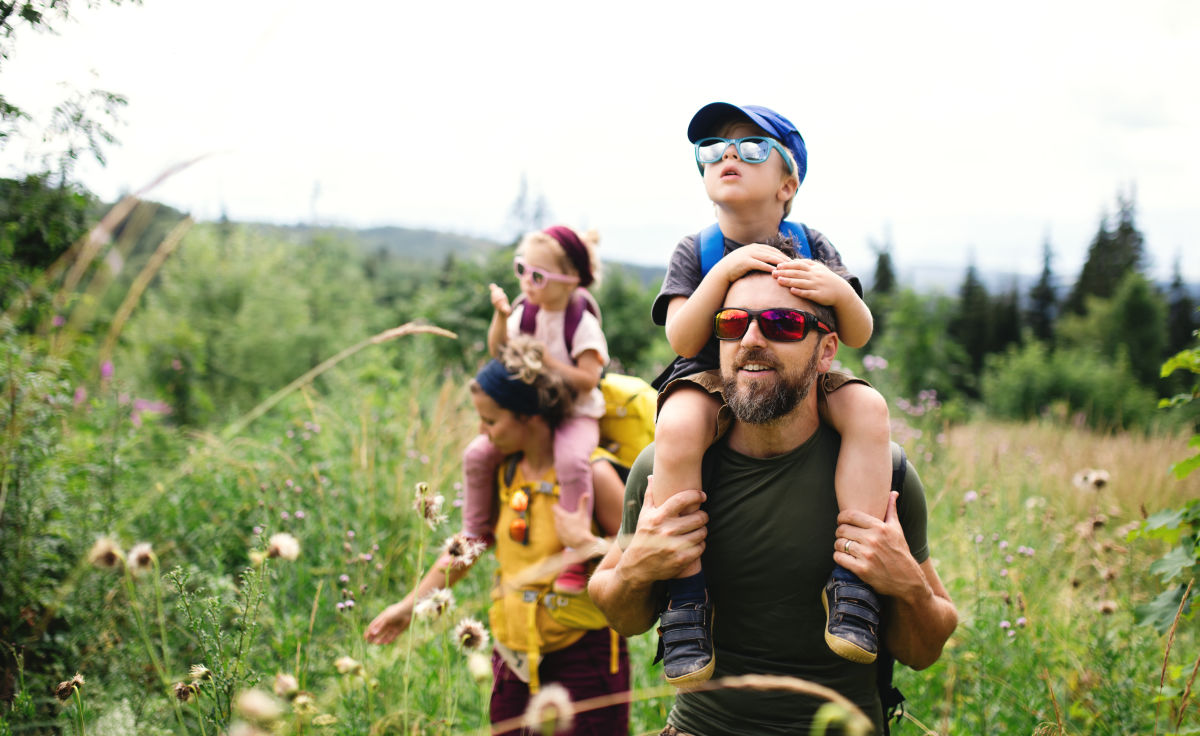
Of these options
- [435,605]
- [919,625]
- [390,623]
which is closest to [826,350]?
[919,625]

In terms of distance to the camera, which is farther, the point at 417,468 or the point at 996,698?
the point at 417,468

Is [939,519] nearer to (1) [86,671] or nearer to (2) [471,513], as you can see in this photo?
(2) [471,513]

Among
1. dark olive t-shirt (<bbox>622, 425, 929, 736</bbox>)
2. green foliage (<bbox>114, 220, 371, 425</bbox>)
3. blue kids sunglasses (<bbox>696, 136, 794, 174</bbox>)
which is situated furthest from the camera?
green foliage (<bbox>114, 220, 371, 425</bbox>)

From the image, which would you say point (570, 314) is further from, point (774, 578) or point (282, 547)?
point (282, 547)

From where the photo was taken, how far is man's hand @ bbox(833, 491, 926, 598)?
5.72 ft

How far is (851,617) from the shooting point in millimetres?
1732

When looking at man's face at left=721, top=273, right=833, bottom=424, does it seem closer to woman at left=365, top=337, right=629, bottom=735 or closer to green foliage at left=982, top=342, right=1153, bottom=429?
woman at left=365, top=337, right=629, bottom=735

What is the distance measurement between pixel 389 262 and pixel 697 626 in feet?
200

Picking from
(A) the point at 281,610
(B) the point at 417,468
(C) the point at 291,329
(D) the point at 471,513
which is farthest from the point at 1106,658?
(C) the point at 291,329

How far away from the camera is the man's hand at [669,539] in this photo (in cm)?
184

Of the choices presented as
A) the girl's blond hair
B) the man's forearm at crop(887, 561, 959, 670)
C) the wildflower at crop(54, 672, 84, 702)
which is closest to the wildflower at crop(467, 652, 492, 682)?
the wildflower at crop(54, 672, 84, 702)

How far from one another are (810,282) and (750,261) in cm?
16

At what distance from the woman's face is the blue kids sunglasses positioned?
1.23 metres

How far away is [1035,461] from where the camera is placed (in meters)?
7.38
